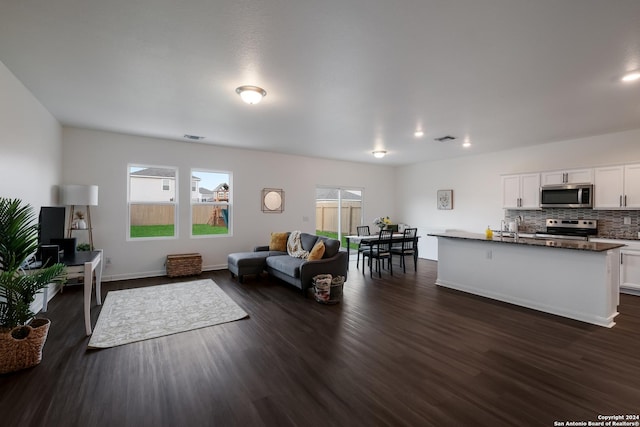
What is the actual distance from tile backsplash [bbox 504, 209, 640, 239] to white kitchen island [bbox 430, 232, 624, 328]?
5.97ft

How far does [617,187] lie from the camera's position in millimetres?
5078

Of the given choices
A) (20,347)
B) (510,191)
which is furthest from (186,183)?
(510,191)

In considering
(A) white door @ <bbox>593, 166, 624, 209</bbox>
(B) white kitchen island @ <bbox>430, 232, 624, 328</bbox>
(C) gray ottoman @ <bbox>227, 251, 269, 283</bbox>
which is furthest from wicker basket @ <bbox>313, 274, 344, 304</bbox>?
(A) white door @ <bbox>593, 166, 624, 209</bbox>

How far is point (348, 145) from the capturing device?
6.44 metres

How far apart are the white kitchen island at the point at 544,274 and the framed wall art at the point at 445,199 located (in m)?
3.04

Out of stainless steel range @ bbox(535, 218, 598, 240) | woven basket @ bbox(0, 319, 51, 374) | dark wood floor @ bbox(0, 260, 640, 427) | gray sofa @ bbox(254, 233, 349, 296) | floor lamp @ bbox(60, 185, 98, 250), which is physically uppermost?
floor lamp @ bbox(60, 185, 98, 250)

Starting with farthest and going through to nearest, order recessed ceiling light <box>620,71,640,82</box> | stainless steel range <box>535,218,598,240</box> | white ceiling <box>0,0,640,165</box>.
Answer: stainless steel range <box>535,218,598,240</box> < recessed ceiling light <box>620,71,640,82</box> < white ceiling <box>0,0,640,165</box>

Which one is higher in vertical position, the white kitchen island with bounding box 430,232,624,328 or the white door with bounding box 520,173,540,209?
the white door with bounding box 520,173,540,209

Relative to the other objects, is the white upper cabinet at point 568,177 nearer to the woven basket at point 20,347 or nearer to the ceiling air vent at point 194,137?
the ceiling air vent at point 194,137

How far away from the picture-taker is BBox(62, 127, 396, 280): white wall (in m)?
5.37

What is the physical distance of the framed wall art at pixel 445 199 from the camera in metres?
7.86

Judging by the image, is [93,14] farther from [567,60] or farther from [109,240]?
[109,240]

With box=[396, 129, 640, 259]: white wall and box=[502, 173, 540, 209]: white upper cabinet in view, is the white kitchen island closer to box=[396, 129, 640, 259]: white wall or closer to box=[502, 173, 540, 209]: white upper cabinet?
box=[502, 173, 540, 209]: white upper cabinet

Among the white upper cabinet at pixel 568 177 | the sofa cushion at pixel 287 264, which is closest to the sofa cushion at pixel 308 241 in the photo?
the sofa cushion at pixel 287 264
